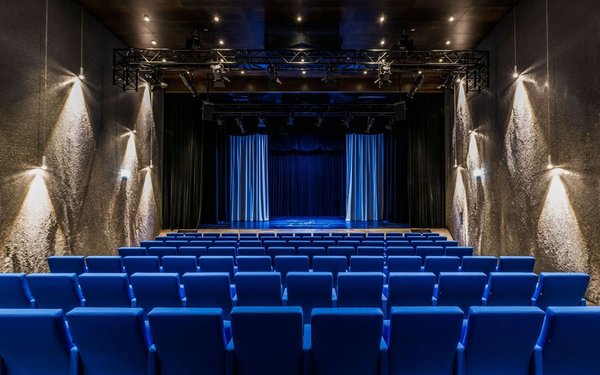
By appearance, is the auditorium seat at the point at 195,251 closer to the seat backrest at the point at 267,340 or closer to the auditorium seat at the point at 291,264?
the auditorium seat at the point at 291,264

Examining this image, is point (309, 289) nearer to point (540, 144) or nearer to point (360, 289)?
point (360, 289)

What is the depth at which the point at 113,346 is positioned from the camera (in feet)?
7.91

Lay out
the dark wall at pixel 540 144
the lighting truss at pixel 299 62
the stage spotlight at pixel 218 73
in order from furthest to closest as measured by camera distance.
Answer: the lighting truss at pixel 299 62, the stage spotlight at pixel 218 73, the dark wall at pixel 540 144

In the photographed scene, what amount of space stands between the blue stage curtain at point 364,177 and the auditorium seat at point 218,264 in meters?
15.0

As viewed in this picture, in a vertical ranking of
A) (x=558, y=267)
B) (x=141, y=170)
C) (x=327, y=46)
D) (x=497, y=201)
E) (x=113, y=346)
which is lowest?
(x=558, y=267)

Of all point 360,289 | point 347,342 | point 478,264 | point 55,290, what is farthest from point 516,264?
point 55,290

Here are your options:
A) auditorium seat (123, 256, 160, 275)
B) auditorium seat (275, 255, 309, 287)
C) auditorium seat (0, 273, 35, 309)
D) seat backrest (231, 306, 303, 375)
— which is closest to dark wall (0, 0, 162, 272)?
auditorium seat (123, 256, 160, 275)

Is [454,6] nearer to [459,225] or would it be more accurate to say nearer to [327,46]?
[327,46]

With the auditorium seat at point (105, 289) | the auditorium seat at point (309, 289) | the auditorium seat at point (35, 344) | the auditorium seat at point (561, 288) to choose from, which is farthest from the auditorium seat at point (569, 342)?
the auditorium seat at point (105, 289)

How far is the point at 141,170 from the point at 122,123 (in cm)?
202

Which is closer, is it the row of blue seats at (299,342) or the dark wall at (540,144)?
the row of blue seats at (299,342)

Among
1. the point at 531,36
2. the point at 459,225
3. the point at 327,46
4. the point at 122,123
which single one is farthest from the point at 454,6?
Answer: the point at 122,123

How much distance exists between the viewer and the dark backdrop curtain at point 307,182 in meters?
21.7

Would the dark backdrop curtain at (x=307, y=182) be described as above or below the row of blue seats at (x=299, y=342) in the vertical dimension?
above
